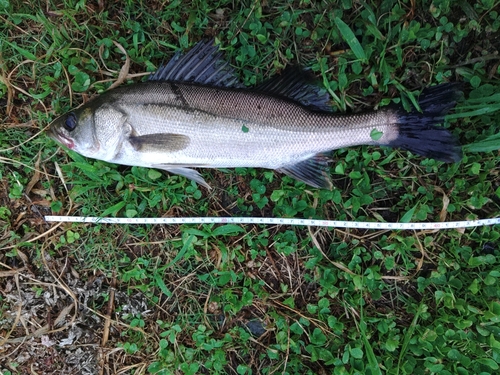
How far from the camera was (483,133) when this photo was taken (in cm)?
269

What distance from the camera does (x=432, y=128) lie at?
2586 mm

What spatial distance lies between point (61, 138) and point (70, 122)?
139 millimetres

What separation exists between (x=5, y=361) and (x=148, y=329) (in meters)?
1.23

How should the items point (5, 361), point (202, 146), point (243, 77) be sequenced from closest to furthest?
1. point (202, 146)
2. point (243, 77)
3. point (5, 361)

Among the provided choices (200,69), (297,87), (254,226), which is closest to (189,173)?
(254,226)

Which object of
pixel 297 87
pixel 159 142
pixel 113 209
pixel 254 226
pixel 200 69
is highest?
pixel 200 69

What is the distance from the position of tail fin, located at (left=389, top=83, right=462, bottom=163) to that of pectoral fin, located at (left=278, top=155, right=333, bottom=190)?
51 centimetres

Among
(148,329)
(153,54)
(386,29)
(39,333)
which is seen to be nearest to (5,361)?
(39,333)

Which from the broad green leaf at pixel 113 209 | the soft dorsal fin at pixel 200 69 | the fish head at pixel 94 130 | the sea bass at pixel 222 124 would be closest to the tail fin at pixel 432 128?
the sea bass at pixel 222 124

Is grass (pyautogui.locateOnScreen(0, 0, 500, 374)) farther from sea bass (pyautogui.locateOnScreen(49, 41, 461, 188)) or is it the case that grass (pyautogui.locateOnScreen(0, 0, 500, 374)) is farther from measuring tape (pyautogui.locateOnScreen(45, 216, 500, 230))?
sea bass (pyautogui.locateOnScreen(49, 41, 461, 188))

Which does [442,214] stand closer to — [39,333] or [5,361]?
[39,333]

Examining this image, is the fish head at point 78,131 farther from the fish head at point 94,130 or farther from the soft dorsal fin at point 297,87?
the soft dorsal fin at point 297,87

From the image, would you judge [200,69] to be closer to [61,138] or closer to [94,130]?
[94,130]

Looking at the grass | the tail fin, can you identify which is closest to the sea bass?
the tail fin
